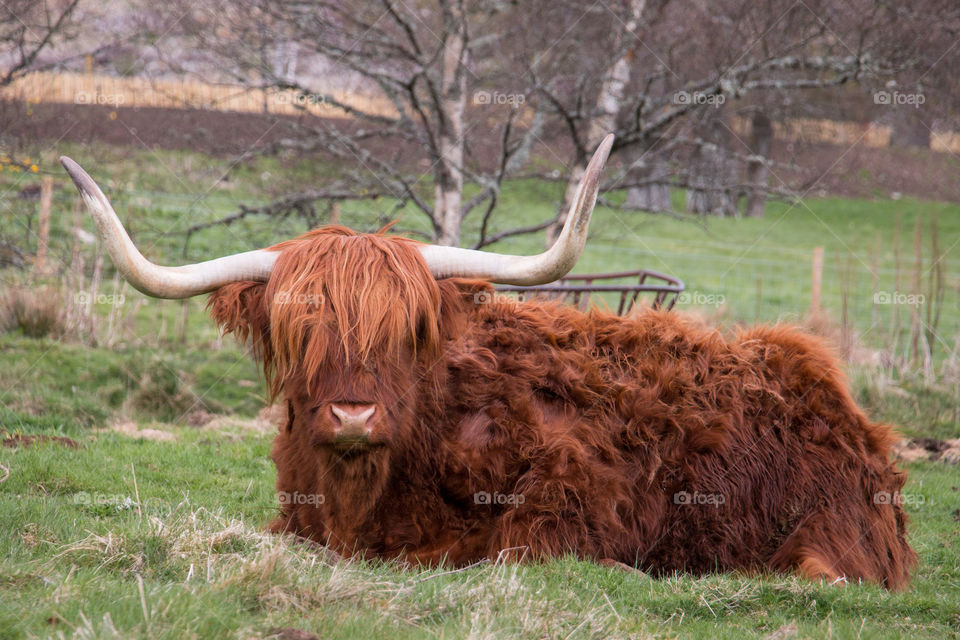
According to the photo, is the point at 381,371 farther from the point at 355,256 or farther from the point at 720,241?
the point at 720,241

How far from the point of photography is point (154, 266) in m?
3.79

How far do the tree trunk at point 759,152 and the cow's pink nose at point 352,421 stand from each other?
21.8 ft

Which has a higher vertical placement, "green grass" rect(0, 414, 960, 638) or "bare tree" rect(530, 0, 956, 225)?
"bare tree" rect(530, 0, 956, 225)

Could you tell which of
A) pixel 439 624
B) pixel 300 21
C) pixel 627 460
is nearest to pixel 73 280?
pixel 300 21

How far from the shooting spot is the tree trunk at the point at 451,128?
335 inches

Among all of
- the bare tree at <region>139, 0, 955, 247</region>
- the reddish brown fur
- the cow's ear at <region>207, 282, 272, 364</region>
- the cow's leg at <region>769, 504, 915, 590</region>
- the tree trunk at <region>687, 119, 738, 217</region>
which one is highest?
the bare tree at <region>139, 0, 955, 247</region>

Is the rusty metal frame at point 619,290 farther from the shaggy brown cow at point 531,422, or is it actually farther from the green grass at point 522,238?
the shaggy brown cow at point 531,422

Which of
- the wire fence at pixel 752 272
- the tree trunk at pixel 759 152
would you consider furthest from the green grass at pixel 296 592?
the tree trunk at pixel 759 152

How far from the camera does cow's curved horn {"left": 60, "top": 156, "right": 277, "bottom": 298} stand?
3.61 meters

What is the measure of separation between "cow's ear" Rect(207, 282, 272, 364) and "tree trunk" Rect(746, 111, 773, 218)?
641 centimetres

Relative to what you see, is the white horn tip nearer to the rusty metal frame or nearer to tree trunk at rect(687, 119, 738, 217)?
the rusty metal frame

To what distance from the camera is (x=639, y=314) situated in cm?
500

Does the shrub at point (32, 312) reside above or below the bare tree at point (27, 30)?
below

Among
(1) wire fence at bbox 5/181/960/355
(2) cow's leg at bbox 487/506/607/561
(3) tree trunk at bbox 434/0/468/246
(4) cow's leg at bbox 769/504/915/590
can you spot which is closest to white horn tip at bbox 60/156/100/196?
(2) cow's leg at bbox 487/506/607/561
